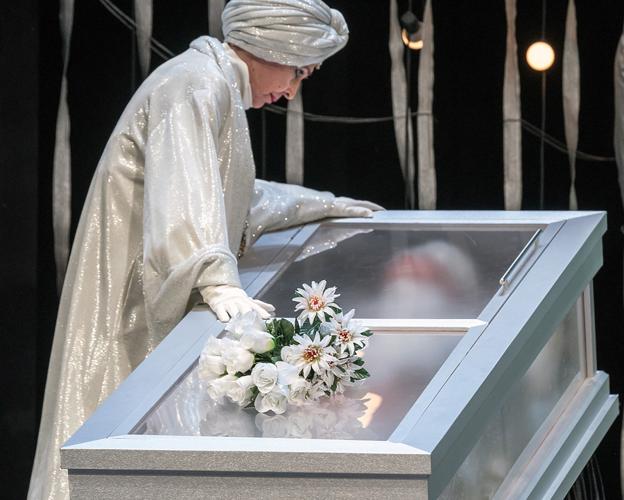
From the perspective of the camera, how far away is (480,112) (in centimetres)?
491

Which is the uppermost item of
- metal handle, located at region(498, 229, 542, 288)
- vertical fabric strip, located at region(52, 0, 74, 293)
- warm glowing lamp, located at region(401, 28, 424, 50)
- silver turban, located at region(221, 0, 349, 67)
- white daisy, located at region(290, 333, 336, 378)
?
silver turban, located at region(221, 0, 349, 67)

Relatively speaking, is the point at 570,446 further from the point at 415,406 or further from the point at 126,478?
the point at 126,478

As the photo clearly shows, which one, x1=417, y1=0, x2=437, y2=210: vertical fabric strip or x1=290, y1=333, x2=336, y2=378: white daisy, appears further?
x1=417, y1=0, x2=437, y2=210: vertical fabric strip

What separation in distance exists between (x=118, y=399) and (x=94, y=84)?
98.6 inches

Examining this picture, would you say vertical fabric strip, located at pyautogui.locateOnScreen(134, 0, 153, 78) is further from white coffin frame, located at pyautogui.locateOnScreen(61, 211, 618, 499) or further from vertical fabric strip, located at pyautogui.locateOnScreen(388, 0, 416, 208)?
white coffin frame, located at pyautogui.locateOnScreen(61, 211, 618, 499)

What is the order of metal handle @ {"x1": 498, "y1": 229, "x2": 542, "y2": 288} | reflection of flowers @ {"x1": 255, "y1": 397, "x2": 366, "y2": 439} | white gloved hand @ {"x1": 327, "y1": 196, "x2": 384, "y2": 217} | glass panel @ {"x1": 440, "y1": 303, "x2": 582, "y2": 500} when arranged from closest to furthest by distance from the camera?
reflection of flowers @ {"x1": 255, "y1": 397, "x2": 366, "y2": 439}
glass panel @ {"x1": 440, "y1": 303, "x2": 582, "y2": 500}
metal handle @ {"x1": 498, "y1": 229, "x2": 542, "y2": 288}
white gloved hand @ {"x1": 327, "y1": 196, "x2": 384, "y2": 217}

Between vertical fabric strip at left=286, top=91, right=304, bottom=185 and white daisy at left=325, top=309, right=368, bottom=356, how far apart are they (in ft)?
7.88

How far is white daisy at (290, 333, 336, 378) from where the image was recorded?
2.45 m

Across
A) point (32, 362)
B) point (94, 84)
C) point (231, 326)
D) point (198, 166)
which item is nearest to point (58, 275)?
point (32, 362)

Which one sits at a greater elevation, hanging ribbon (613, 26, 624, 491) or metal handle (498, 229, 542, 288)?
metal handle (498, 229, 542, 288)

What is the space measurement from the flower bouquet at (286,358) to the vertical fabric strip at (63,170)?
231 cm

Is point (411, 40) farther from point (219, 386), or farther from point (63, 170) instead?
point (219, 386)

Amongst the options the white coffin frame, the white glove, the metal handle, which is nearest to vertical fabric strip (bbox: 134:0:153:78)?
the white coffin frame

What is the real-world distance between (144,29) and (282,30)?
5.45 feet
